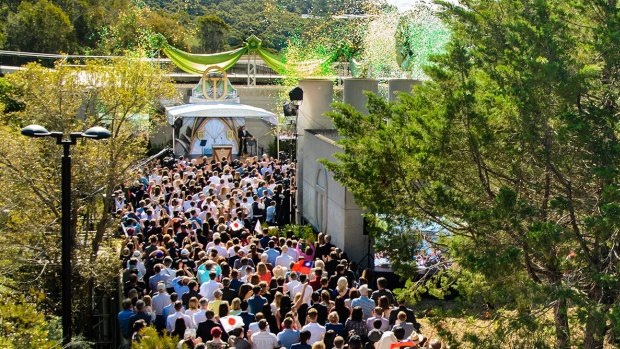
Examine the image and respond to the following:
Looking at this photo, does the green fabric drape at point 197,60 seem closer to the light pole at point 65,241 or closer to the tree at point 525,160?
the light pole at point 65,241

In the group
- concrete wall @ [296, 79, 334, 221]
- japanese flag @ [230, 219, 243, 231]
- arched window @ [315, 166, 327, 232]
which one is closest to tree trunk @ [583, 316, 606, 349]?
japanese flag @ [230, 219, 243, 231]

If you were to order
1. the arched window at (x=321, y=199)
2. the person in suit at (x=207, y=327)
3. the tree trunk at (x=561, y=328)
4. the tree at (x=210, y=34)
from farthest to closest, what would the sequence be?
the tree at (x=210, y=34) < the arched window at (x=321, y=199) < the person in suit at (x=207, y=327) < the tree trunk at (x=561, y=328)

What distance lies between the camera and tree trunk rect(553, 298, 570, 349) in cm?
1115

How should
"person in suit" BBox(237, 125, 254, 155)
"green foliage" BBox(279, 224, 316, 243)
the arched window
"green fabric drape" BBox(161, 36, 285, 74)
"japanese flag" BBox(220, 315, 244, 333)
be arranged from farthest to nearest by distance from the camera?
"green fabric drape" BBox(161, 36, 285, 74), "person in suit" BBox(237, 125, 254, 155), the arched window, "green foliage" BBox(279, 224, 316, 243), "japanese flag" BBox(220, 315, 244, 333)

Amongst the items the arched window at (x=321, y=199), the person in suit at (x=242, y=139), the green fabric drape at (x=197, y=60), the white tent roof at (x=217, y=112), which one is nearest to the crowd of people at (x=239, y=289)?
the arched window at (x=321, y=199)

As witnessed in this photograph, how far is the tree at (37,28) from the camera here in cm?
6128

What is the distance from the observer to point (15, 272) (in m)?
15.1

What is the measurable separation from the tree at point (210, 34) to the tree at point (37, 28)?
2035cm

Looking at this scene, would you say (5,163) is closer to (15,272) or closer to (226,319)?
(15,272)

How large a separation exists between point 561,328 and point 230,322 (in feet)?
14.0

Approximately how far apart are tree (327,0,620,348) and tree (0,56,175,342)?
487cm

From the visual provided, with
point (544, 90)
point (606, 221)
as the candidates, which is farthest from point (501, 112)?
point (606, 221)

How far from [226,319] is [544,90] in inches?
200

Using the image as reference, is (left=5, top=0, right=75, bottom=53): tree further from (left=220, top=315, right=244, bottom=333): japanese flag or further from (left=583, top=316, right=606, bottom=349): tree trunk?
(left=583, top=316, right=606, bottom=349): tree trunk
